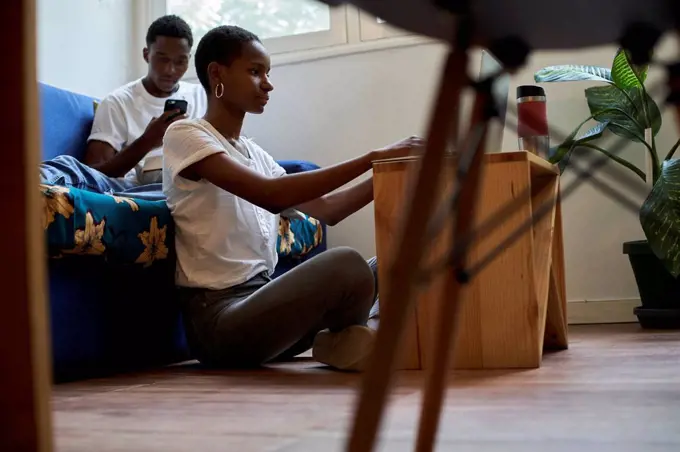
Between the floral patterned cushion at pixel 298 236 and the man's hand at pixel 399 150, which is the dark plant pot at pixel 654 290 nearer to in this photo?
the floral patterned cushion at pixel 298 236

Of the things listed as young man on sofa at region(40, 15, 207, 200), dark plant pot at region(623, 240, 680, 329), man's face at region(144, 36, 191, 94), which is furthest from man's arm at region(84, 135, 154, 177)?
dark plant pot at region(623, 240, 680, 329)

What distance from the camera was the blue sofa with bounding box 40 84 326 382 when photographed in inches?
58.3

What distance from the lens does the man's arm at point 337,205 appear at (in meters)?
1.79

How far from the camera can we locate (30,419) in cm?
35

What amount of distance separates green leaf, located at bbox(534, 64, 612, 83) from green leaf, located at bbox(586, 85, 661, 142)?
7 centimetres

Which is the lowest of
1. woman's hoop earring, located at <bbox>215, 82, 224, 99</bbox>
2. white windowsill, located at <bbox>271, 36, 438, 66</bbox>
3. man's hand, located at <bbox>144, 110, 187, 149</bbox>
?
man's hand, located at <bbox>144, 110, 187, 149</bbox>

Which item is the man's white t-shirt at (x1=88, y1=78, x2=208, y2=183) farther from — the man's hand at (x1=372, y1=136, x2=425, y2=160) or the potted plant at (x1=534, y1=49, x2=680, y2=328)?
the potted plant at (x1=534, y1=49, x2=680, y2=328)

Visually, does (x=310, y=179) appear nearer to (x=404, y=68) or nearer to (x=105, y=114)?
(x=105, y=114)

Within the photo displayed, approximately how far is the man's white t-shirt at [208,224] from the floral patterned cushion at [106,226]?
0.05 m

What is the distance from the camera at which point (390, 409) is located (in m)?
1.00

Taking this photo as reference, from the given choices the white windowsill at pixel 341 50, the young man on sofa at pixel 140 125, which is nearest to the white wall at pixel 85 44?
the young man on sofa at pixel 140 125

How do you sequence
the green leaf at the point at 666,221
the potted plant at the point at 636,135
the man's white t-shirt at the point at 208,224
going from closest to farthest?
the man's white t-shirt at the point at 208,224
the green leaf at the point at 666,221
the potted plant at the point at 636,135

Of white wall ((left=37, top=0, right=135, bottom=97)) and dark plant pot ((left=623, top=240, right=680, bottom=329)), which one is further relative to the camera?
white wall ((left=37, top=0, right=135, bottom=97))

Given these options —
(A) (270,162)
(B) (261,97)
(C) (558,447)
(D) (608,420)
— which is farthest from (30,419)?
(A) (270,162)
